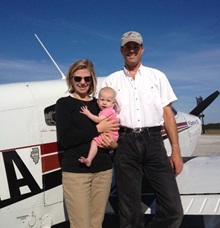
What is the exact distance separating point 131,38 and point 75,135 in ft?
3.52

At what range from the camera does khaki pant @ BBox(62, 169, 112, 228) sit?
2885mm

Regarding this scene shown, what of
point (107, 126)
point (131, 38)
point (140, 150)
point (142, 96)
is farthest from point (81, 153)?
point (131, 38)

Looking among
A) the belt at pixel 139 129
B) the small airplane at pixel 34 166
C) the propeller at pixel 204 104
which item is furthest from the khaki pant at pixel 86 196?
the propeller at pixel 204 104

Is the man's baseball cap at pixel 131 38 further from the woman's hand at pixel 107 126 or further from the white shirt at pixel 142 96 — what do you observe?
the woman's hand at pixel 107 126

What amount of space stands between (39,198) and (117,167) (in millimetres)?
868

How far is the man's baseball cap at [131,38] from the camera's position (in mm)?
3234

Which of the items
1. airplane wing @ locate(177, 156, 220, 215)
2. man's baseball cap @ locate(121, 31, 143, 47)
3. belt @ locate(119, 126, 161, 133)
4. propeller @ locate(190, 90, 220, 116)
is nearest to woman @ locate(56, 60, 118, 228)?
belt @ locate(119, 126, 161, 133)

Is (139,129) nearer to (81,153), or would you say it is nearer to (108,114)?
(108,114)

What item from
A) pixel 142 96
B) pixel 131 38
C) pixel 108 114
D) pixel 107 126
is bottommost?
pixel 107 126

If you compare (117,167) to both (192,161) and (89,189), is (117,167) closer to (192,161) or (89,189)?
(89,189)

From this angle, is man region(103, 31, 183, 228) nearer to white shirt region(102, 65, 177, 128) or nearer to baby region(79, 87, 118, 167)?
white shirt region(102, 65, 177, 128)

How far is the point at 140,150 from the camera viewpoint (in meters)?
3.20

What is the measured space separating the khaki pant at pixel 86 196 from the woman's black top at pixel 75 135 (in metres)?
0.06

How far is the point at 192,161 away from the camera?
18.1 ft
